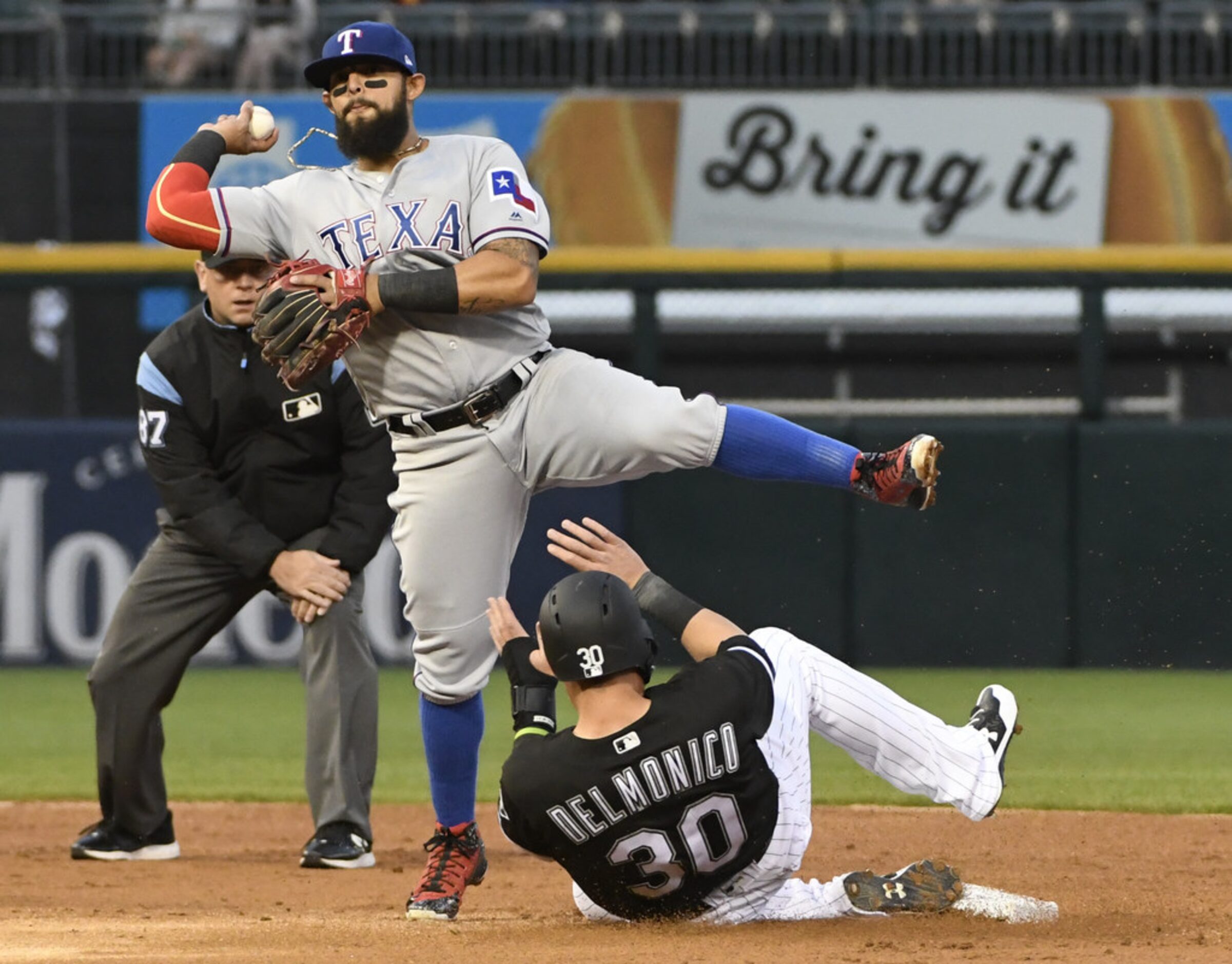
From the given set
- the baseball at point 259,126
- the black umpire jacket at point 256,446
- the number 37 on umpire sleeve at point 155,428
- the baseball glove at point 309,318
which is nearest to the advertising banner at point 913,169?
the black umpire jacket at point 256,446

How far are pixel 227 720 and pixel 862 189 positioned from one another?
20.2 ft

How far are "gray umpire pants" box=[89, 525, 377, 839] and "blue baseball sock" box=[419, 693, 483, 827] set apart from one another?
2.55ft

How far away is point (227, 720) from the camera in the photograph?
7.89 m

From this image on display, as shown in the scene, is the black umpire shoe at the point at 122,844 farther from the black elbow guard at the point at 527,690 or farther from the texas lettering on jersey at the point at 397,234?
the texas lettering on jersey at the point at 397,234

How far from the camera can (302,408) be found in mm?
5176

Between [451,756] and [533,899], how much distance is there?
529 millimetres

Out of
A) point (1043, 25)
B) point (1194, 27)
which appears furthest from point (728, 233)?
point (1194, 27)

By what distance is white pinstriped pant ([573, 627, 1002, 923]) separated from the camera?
12.8 ft

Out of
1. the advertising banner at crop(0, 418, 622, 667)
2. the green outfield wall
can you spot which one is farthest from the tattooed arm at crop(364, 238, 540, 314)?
the advertising banner at crop(0, 418, 622, 667)

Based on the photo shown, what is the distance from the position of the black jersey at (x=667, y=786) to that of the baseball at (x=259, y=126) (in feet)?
5.08

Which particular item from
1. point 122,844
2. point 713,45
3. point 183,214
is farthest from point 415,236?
point 713,45

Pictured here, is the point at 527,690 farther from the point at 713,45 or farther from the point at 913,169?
the point at 713,45

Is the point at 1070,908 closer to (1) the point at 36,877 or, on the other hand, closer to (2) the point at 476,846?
(2) the point at 476,846

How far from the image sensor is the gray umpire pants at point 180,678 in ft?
16.9
